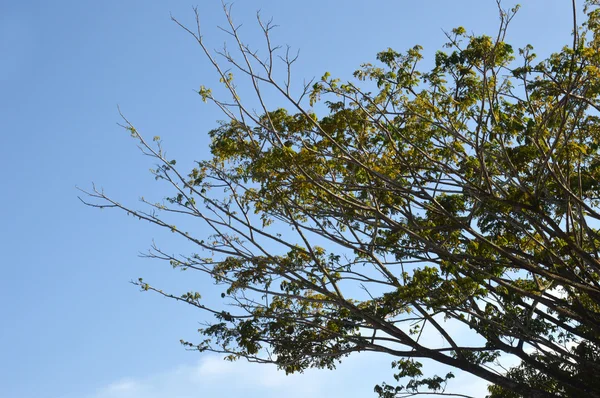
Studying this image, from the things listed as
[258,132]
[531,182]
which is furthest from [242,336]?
[531,182]

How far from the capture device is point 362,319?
10719 mm

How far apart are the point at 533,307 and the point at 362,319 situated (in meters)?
2.64

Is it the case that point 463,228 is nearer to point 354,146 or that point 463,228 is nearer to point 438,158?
point 438,158

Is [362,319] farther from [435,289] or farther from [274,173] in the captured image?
[274,173]

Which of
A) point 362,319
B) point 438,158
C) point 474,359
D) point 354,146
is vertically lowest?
point 474,359

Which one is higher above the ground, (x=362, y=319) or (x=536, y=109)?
(x=536, y=109)

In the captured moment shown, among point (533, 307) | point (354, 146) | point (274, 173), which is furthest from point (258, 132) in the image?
point (533, 307)

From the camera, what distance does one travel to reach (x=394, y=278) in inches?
408

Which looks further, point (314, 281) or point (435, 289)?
point (314, 281)

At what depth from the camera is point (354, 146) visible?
9750 mm

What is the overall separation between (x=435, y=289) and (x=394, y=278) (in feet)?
3.04

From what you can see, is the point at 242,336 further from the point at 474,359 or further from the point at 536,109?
the point at 536,109

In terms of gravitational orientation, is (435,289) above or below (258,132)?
below

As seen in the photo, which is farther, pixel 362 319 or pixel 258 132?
pixel 362 319
